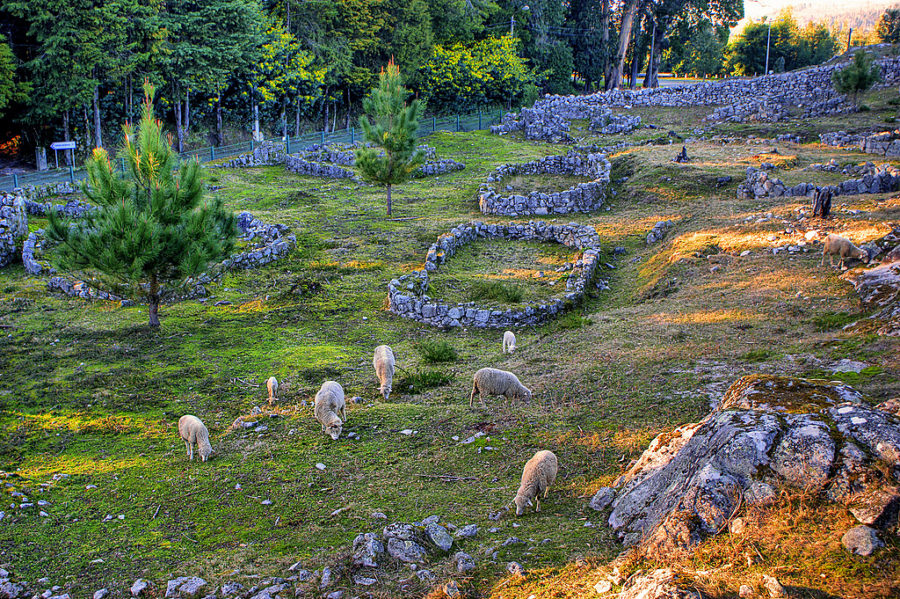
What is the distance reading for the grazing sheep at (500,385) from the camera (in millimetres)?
10117

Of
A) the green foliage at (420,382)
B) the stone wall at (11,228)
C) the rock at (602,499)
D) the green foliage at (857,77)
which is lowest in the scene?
the green foliage at (420,382)

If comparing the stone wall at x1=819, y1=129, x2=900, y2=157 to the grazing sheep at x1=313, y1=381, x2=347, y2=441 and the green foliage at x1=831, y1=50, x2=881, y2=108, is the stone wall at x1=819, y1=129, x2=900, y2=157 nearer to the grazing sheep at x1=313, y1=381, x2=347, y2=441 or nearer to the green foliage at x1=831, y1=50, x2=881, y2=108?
the green foliage at x1=831, y1=50, x2=881, y2=108

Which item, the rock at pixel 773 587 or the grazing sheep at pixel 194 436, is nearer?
the rock at pixel 773 587

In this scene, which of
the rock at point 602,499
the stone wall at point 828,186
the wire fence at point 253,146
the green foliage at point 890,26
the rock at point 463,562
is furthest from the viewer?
the green foliage at point 890,26

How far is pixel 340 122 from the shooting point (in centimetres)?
5819

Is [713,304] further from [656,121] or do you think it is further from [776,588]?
[656,121]

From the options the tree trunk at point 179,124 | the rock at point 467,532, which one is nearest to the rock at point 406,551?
the rock at point 467,532

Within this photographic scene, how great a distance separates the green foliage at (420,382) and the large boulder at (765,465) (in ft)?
18.4

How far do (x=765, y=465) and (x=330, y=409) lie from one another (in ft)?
20.6

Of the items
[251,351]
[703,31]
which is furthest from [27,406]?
[703,31]

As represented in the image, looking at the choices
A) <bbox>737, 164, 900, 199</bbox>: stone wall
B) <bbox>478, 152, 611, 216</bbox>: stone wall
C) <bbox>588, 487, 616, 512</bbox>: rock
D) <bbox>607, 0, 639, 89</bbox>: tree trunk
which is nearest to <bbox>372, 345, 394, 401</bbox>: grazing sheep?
<bbox>588, 487, 616, 512</bbox>: rock

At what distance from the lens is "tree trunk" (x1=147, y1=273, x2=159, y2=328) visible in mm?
14720

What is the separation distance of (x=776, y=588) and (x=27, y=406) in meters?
11.6

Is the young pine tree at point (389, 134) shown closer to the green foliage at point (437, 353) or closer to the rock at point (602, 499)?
the green foliage at point (437, 353)
